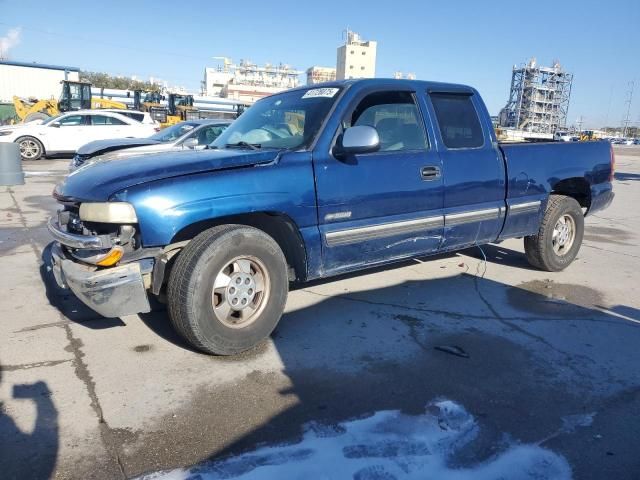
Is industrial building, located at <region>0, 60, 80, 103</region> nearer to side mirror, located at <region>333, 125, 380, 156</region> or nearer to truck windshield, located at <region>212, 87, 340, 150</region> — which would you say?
truck windshield, located at <region>212, 87, 340, 150</region>

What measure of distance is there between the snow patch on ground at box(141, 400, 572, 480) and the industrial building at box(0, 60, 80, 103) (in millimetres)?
54805

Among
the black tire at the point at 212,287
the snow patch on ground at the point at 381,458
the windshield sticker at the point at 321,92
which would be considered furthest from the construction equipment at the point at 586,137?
the snow patch on ground at the point at 381,458

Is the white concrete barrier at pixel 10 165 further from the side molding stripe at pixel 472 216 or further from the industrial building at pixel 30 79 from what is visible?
the industrial building at pixel 30 79

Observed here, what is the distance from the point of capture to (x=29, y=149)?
54.5ft

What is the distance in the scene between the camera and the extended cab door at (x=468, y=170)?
445 centimetres

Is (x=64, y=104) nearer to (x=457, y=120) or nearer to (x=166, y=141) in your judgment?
(x=166, y=141)

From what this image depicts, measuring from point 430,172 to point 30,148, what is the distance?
1654 centimetres

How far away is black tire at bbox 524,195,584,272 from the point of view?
213 inches

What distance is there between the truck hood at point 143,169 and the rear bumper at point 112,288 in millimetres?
459

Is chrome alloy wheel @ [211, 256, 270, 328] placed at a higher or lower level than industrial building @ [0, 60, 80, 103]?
lower

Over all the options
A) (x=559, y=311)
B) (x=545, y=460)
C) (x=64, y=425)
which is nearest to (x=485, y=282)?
(x=559, y=311)

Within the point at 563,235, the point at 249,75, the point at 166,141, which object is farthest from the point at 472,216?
the point at 249,75

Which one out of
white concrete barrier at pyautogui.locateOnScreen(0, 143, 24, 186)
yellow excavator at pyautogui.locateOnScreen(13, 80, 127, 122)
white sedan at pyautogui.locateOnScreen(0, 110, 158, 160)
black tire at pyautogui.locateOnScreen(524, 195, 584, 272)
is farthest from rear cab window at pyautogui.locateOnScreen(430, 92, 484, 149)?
yellow excavator at pyautogui.locateOnScreen(13, 80, 127, 122)

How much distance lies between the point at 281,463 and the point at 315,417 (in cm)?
44
